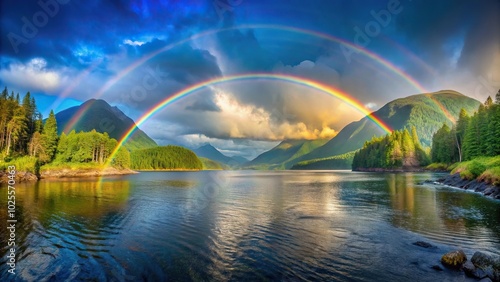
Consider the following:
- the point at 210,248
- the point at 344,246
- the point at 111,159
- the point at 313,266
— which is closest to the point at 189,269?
the point at 210,248

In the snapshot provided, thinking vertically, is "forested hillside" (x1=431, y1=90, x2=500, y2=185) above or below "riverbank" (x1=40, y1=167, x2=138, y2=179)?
above

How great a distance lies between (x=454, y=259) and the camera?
1547 cm

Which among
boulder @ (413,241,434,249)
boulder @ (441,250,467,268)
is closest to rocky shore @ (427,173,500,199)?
boulder @ (413,241,434,249)

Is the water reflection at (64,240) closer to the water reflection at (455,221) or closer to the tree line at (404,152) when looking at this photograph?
the water reflection at (455,221)

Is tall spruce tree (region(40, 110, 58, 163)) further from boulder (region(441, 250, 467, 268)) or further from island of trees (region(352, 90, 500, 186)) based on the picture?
island of trees (region(352, 90, 500, 186))

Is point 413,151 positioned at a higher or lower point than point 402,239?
higher

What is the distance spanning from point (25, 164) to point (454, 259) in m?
124

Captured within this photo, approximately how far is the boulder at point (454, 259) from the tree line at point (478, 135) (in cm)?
8121

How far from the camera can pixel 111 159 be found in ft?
532

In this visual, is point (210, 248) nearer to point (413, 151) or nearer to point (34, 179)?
point (34, 179)

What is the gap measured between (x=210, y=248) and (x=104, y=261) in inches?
275

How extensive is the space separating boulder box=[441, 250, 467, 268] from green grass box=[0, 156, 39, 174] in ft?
366

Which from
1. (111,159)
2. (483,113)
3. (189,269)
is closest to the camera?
(189,269)

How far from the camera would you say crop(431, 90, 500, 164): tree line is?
7550cm
